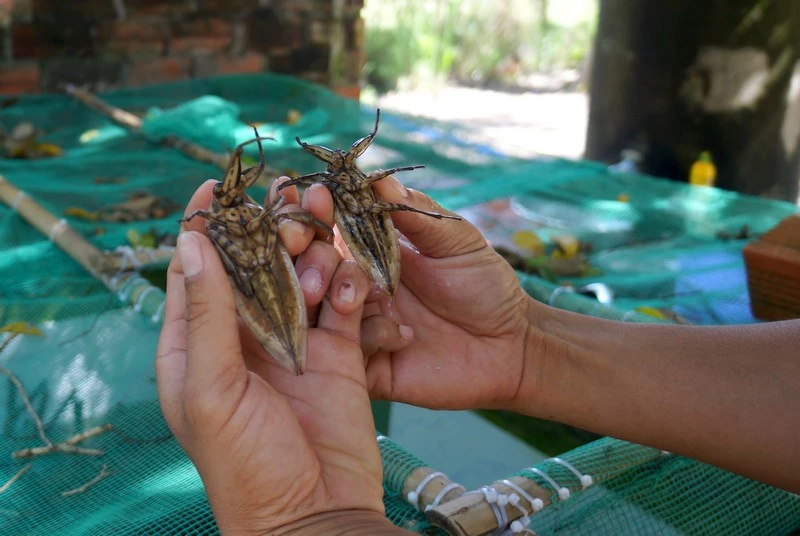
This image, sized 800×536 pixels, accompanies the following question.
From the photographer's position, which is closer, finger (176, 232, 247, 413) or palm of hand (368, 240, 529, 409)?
finger (176, 232, 247, 413)

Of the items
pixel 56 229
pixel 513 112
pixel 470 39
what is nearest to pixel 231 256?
pixel 56 229

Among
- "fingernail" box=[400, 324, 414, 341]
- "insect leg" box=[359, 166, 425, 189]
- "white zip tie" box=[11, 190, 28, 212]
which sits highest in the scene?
"insect leg" box=[359, 166, 425, 189]

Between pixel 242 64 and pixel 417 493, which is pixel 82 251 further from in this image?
pixel 242 64

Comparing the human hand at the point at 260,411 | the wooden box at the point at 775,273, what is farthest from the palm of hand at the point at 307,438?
the wooden box at the point at 775,273

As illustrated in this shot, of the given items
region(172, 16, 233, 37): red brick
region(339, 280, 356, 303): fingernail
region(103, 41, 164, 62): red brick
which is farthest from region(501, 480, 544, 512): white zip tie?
region(172, 16, 233, 37): red brick

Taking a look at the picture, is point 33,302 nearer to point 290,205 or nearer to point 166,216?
point 166,216

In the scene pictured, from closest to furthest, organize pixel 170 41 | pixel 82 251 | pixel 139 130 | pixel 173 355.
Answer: pixel 173 355 < pixel 82 251 < pixel 139 130 < pixel 170 41

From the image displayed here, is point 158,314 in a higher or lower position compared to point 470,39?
lower

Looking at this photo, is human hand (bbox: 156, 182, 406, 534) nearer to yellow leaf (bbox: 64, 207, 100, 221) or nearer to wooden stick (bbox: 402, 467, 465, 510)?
wooden stick (bbox: 402, 467, 465, 510)
